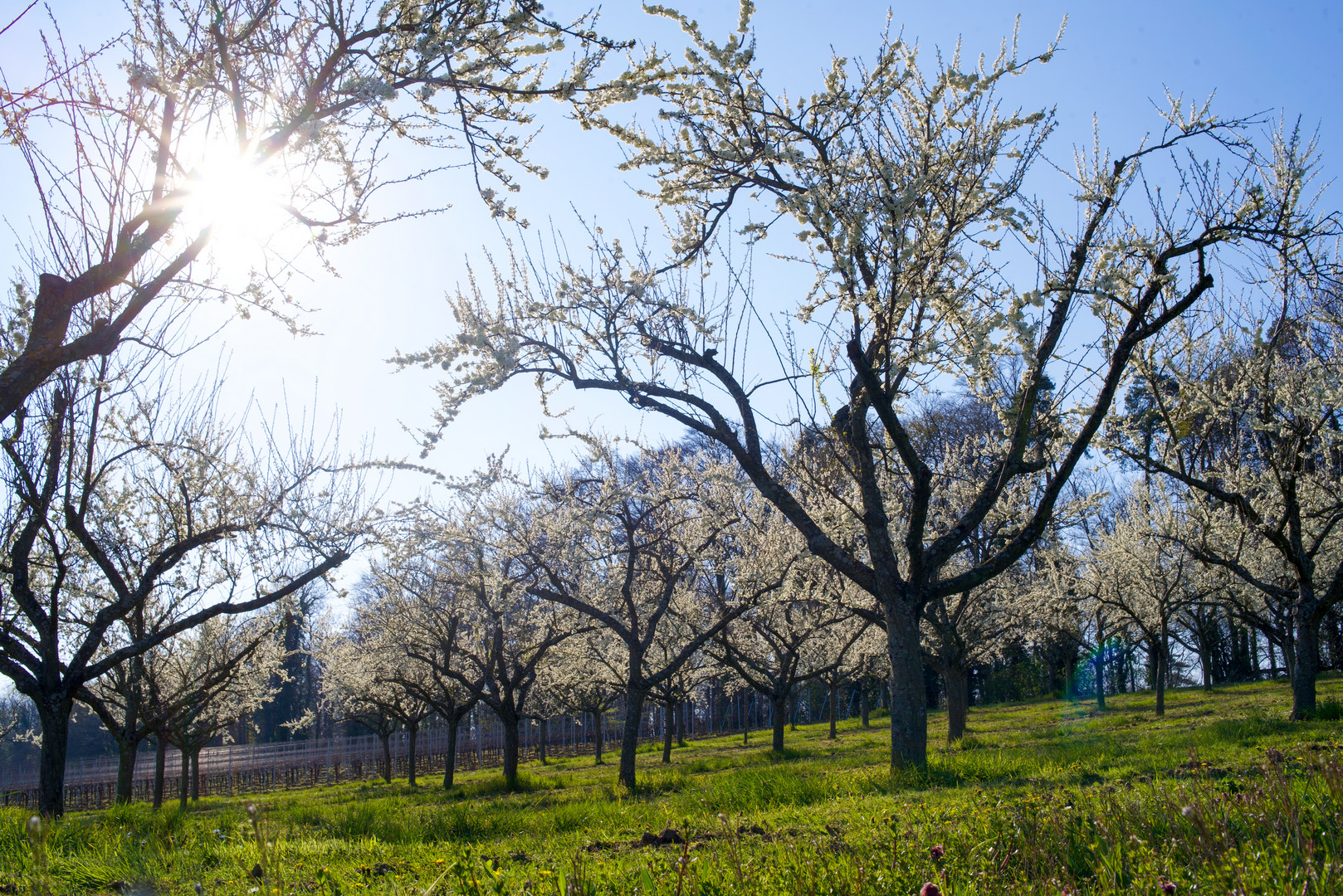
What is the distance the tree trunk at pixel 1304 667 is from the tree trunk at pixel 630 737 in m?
9.60

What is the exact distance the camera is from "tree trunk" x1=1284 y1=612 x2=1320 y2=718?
11.4 metres

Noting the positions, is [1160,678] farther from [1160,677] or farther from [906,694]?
[906,694]

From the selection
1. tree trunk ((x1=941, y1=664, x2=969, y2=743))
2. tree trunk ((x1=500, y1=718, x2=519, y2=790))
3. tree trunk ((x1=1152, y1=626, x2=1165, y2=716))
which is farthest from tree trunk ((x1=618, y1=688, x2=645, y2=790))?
tree trunk ((x1=1152, y1=626, x2=1165, y2=716))

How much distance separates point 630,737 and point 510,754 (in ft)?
15.8

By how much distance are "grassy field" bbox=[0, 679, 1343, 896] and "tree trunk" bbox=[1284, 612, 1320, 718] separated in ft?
4.39

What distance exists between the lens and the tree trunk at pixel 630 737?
38.9ft

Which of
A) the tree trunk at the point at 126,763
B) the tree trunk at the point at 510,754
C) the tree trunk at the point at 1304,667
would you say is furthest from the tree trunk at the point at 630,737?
the tree trunk at the point at 1304,667

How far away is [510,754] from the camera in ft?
52.2

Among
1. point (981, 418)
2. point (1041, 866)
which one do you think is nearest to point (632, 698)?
point (1041, 866)

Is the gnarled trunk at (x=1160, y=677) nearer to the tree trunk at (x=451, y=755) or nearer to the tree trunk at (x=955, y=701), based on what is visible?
the tree trunk at (x=955, y=701)

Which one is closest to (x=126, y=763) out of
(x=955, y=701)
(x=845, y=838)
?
(x=845, y=838)

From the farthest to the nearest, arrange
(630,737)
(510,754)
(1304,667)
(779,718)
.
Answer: (779,718) < (510,754) < (630,737) < (1304,667)

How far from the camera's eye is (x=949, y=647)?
630 inches

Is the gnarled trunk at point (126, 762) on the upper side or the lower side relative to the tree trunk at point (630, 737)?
lower
